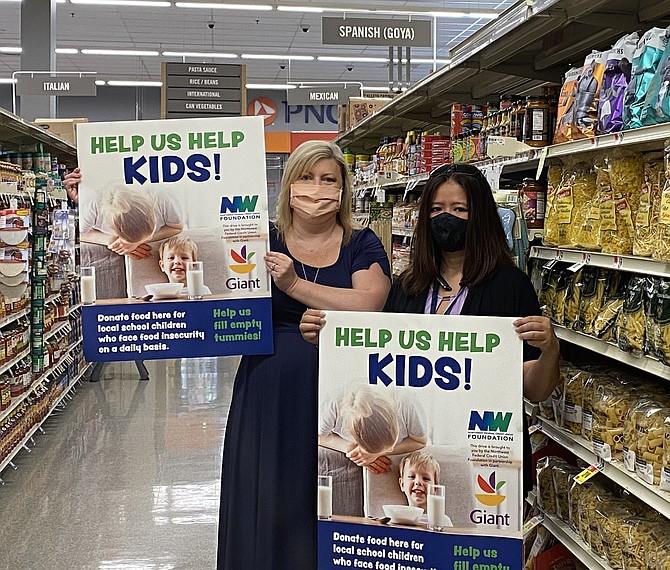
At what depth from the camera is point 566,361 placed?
10.4 feet

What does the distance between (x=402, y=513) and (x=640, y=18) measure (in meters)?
1.80

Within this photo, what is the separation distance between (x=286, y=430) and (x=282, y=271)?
509 mm

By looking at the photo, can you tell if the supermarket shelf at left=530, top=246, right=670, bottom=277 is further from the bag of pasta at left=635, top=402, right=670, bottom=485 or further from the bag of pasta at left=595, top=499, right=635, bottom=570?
the bag of pasta at left=595, top=499, right=635, bottom=570

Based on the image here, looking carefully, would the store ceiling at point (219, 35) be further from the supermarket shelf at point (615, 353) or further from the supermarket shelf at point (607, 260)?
the supermarket shelf at point (615, 353)

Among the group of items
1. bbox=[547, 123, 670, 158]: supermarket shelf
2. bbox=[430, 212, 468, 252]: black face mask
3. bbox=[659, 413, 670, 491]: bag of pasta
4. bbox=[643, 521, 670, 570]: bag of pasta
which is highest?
bbox=[547, 123, 670, 158]: supermarket shelf

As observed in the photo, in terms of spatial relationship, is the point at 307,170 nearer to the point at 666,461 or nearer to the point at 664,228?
the point at 664,228

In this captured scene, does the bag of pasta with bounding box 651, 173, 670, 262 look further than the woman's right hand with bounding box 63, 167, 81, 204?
No

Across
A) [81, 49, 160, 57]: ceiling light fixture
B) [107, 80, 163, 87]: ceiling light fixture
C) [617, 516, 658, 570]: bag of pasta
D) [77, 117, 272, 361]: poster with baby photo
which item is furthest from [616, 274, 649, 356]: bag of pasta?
[107, 80, 163, 87]: ceiling light fixture

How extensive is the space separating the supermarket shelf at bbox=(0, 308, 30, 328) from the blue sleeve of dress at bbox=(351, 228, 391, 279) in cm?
307

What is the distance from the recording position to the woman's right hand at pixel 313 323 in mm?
2279

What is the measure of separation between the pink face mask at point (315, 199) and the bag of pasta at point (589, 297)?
2.77 ft

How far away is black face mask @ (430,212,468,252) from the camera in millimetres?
2365

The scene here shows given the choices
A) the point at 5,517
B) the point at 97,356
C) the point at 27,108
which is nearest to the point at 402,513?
the point at 97,356

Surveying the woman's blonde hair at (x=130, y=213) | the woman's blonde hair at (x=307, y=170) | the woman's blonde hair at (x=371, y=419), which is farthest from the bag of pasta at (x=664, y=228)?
the woman's blonde hair at (x=130, y=213)
